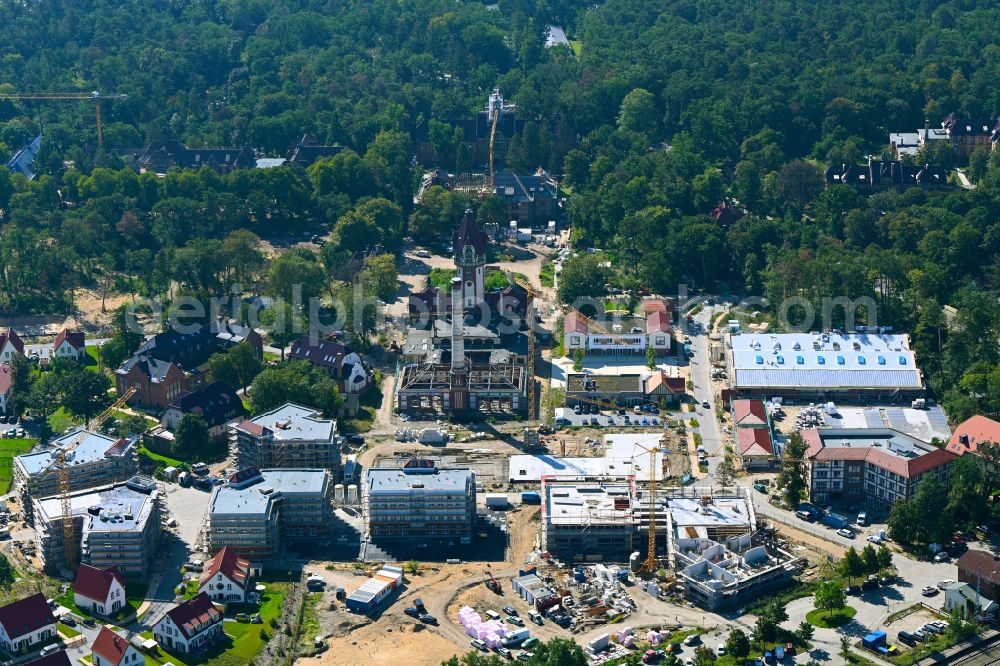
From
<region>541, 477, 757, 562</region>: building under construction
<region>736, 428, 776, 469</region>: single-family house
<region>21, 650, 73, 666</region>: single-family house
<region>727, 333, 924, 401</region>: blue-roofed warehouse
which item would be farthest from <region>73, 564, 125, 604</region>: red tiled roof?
<region>727, 333, 924, 401</region>: blue-roofed warehouse

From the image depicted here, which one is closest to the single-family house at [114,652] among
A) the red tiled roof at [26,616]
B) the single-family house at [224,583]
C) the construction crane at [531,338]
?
the red tiled roof at [26,616]

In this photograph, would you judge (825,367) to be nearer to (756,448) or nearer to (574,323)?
(756,448)

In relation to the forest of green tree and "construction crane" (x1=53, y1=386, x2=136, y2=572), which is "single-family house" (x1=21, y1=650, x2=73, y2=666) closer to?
"construction crane" (x1=53, y1=386, x2=136, y2=572)

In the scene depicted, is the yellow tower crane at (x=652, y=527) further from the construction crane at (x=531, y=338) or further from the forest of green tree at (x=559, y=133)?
the forest of green tree at (x=559, y=133)

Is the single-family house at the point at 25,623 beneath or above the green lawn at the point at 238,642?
above

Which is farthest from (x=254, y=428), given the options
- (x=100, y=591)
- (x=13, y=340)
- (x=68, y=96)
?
(x=68, y=96)

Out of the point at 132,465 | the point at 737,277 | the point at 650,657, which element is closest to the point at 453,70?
the point at 737,277

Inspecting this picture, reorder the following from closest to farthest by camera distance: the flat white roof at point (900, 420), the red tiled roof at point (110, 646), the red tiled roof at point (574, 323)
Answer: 1. the red tiled roof at point (110, 646)
2. the flat white roof at point (900, 420)
3. the red tiled roof at point (574, 323)
